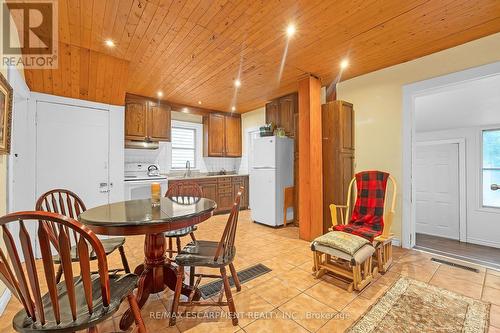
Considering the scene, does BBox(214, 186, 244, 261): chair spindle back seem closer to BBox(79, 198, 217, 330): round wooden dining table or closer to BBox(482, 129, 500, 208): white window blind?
BBox(79, 198, 217, 330): round wooden dining table

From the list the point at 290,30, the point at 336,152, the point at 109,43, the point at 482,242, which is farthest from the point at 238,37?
the point at 482,242

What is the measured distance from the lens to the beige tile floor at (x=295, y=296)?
1597 millimetres

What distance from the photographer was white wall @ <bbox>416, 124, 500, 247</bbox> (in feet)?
12.8

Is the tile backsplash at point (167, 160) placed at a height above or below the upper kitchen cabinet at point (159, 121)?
below

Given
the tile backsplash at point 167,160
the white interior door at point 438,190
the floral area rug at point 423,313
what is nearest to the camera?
the floral area rug at point 423,313

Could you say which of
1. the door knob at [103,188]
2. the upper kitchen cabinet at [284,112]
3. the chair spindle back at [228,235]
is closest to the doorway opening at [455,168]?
the upper kitchen cabinet at [284,112]

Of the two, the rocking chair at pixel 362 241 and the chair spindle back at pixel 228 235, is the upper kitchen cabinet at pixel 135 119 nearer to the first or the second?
the chair spindle back at pixel 228 235

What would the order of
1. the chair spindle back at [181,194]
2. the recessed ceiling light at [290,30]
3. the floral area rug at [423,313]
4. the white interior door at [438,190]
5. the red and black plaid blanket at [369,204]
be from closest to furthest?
the floral area rug at [423,313]
the recessed ceiling light at [290,30]
the chair spindle back at [181,194]
the red and black plaid blanket at [369,204]
the white interior door at [438,190]

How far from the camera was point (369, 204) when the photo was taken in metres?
2.66

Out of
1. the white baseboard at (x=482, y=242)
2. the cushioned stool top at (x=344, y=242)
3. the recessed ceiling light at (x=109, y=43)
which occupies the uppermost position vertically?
the recessed ceiling light at (x=109, y=43)

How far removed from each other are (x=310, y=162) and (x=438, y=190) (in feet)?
11.3

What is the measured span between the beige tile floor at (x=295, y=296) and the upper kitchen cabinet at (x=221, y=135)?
309 cm

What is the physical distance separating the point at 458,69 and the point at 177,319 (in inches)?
155

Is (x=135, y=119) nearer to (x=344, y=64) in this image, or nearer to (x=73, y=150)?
(x=73, y=150)
